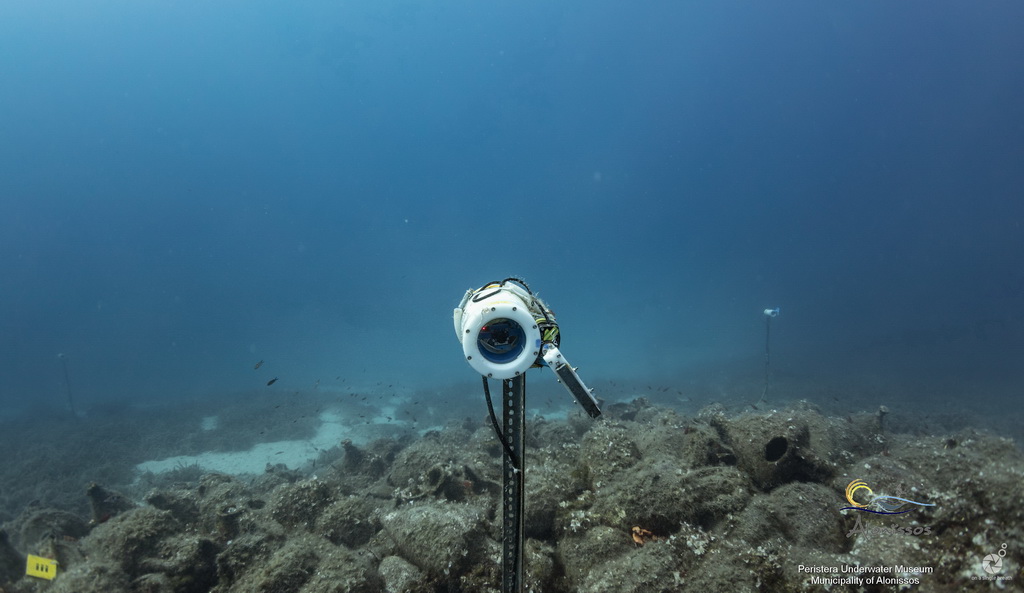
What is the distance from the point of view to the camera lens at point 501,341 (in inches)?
100

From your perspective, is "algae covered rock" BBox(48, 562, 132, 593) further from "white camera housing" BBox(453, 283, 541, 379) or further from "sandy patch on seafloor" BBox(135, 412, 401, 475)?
"sandy patch on seafloor" BBox(135, 412, 401, 475)

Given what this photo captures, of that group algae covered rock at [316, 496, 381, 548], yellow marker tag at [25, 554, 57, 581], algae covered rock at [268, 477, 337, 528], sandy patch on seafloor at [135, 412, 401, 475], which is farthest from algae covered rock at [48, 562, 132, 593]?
sandy patch on seafloor at [135, 412, 401, 475]

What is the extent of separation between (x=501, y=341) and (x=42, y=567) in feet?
25.3

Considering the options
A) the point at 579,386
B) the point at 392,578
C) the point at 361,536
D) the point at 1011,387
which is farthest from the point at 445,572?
the point at 1011,387

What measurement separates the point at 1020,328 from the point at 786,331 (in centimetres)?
3744

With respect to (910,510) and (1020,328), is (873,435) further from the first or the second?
(1020,328)

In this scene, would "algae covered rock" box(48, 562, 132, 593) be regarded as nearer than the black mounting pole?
No

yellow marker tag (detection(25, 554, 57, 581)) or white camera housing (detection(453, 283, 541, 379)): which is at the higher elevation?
white camera housing (detection(453, 283, 541, 379))

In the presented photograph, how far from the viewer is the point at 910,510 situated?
12.5 ft

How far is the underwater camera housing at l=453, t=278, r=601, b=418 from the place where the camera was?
2.41 metres

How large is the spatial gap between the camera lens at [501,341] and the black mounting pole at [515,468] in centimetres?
20

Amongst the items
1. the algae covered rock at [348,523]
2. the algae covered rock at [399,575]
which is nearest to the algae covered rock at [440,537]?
the algae covered rock at [399,575]

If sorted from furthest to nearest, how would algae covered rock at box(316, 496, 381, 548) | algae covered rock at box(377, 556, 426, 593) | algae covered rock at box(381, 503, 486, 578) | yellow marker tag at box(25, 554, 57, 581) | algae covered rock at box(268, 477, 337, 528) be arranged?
algae covered rock at box(268, 477, 337, 528) → algae covered rock at box(316, 496, 381, 548) → yellow marker tag at box(25, 554, 57, 581) → algae covered rock at box(381, 503, 486, 578) → algae covered rock at box(377, 556, 426, 593)

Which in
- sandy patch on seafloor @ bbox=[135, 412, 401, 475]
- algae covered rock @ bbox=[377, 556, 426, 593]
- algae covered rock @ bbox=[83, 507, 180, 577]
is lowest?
algae covered rock @ bbox=[377, 556, 426, 593]
